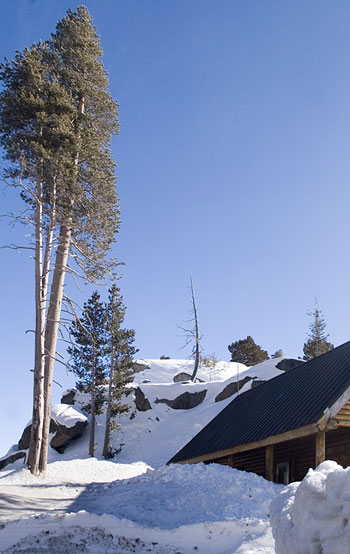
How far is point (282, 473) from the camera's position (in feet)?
54.6

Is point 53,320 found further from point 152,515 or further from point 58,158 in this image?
point 152,515

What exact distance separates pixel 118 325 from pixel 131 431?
324 inches

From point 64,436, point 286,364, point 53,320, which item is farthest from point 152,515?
point 286,364

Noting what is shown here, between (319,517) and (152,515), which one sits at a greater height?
(319,517)

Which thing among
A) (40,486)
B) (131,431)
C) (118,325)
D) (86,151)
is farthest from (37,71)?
(131,431)

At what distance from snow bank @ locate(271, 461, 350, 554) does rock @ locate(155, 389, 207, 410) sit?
3561 centimetres

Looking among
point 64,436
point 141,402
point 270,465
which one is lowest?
point 64,436

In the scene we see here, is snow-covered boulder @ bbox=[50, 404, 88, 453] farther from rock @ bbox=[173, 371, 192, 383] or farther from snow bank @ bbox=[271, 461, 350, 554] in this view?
snow bank @ bbox=[271, 461, 350, 554]

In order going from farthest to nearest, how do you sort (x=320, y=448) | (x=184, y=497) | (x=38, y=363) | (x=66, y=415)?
(x=66, y=415), (x=38, y=363), (x=320, y=448), (x=184, y=497)

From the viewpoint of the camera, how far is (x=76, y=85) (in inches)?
790

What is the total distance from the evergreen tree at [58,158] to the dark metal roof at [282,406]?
21.2 feet

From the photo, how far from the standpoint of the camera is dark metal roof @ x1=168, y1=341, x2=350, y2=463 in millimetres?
13180

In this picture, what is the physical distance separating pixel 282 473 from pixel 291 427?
15.6ft

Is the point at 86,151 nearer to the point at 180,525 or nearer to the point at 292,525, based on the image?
the point at 180,525
